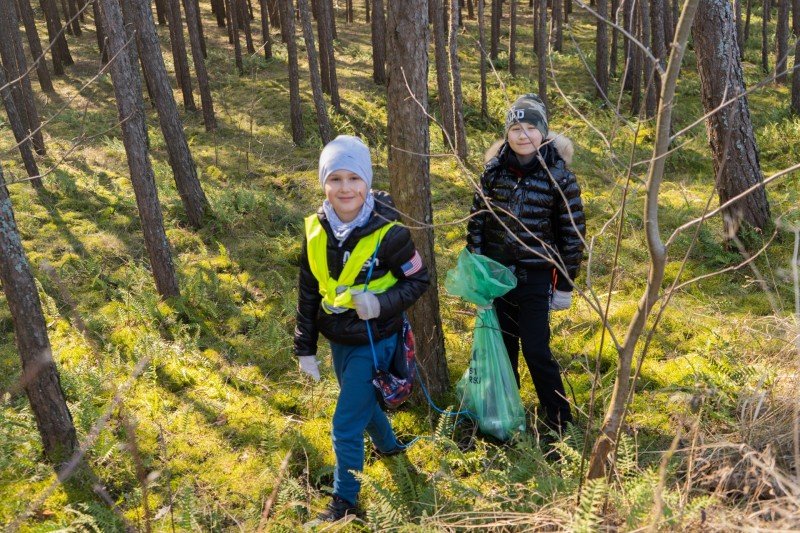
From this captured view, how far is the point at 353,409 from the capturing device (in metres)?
3.63

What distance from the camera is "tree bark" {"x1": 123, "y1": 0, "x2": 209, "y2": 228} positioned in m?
9.25

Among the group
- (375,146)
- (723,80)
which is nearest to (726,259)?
(723,80)

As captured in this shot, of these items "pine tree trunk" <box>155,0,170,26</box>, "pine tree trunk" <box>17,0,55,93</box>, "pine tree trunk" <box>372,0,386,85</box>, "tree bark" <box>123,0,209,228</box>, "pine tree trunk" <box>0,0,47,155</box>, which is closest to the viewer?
"tree bark" <box>123,0,209,228</box>

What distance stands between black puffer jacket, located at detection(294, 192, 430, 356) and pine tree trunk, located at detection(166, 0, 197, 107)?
14.7 metres

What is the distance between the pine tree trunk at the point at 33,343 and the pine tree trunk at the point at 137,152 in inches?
105

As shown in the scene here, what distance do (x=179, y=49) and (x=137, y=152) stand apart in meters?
11.5

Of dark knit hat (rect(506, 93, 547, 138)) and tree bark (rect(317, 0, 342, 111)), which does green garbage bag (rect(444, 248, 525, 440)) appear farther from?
tree bark (rect(317, 0, 342, 111))

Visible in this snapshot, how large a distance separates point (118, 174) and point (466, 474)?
452 inches

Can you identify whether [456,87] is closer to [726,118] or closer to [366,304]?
[726,118]

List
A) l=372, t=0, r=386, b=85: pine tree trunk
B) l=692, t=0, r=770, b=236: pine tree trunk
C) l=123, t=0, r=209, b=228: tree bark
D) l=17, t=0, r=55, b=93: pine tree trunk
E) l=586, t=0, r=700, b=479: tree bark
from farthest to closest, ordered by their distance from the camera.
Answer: l=372, t=0, r=386, b=85: pine tree trunk, l=17, t=0, r=55, b=93: pine tree trunk, l=123, t=0, r=209, b=228: tree bark, l=692, t=0, r=770, b=236: pine tree trunk, l=586, t=0, r=700, b=479: tree bark

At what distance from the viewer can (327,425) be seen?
186 inches

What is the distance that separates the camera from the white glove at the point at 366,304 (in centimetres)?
347

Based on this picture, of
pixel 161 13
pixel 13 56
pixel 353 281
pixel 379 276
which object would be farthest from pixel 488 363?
pixel 161 13

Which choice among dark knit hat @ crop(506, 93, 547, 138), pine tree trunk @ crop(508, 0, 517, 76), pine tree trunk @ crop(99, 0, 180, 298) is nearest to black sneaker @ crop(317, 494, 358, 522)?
dark knit hat @ crop(506, 93, 547, 138)
